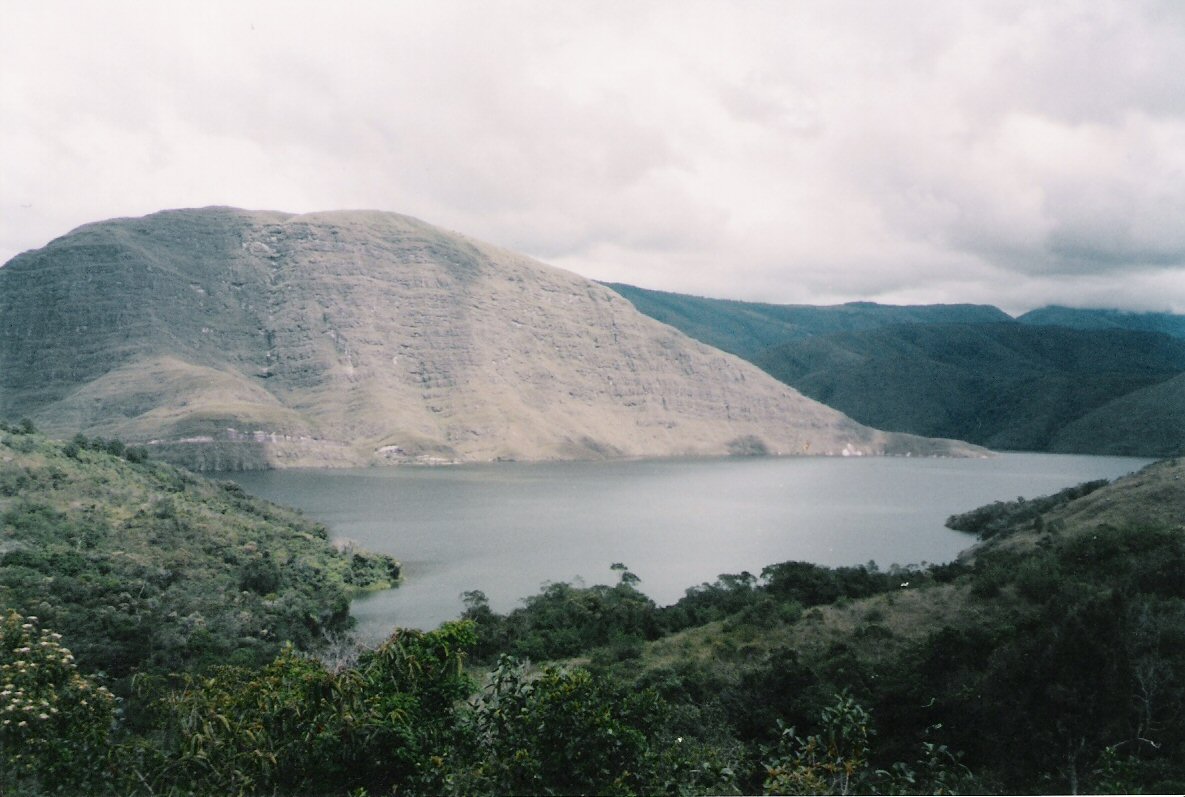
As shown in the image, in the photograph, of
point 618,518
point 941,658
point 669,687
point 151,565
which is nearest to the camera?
point 941,658

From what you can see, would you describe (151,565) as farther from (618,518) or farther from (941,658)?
(618,518)

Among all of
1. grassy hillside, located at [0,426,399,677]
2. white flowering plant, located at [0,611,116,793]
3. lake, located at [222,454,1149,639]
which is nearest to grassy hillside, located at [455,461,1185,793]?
white flowering plant, located at [0,611,116,793]

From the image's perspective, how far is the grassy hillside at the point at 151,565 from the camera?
29.6 m

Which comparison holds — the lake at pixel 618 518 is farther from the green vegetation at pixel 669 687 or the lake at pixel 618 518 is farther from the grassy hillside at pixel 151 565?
the green vegetation at pixel 669 687

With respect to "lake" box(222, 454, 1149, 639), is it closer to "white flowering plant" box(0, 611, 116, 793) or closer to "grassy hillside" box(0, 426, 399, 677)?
"grassy hillside" box(0, 426, 399, 677)

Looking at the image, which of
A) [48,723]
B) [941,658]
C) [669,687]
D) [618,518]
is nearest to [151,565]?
[669,687]

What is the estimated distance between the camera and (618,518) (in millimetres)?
88062

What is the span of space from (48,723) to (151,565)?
3965 centimetres

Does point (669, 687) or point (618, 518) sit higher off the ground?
point (669, 687)

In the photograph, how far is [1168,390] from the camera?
591 ft

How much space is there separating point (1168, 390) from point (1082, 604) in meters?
202

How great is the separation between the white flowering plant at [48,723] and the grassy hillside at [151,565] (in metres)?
17.9

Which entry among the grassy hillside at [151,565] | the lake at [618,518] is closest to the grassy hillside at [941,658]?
the grassy hillside at [151,565]

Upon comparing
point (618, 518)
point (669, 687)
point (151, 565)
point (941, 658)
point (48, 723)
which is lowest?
point (618, 518)
